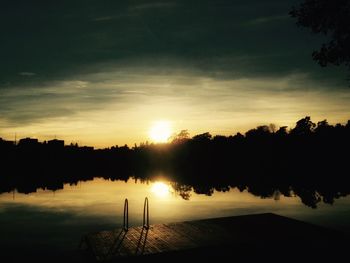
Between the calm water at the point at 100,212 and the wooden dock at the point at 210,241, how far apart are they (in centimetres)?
665

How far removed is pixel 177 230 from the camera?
65.8 feet

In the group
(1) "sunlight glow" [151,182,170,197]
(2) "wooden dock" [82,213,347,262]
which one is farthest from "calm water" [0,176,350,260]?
(2) "wooden dock" [82,213,347,262]

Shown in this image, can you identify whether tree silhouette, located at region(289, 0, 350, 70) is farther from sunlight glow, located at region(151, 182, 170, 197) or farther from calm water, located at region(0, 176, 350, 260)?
sunlight glow, located at region(151, 182, 170, 197)

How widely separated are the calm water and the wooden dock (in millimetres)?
6653

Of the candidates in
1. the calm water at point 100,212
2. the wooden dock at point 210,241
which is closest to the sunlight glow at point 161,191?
the calm water at point 100,212

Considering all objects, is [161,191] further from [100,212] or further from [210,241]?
[210,241]

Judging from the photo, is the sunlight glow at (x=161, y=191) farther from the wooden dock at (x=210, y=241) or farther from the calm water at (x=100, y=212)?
the wooden dock at (x=210, y=241)

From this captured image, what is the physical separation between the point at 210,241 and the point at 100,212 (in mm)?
22999

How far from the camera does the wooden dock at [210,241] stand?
1622 centimetres

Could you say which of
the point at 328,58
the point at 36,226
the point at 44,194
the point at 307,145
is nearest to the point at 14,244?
the point at 36,226

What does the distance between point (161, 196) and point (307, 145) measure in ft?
372

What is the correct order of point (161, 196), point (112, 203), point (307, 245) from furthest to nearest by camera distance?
point (161, 196), point (112, 203), point (307, 245)

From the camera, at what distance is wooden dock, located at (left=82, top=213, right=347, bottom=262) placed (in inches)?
639

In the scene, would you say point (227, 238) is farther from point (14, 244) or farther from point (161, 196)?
point (161, 196)
